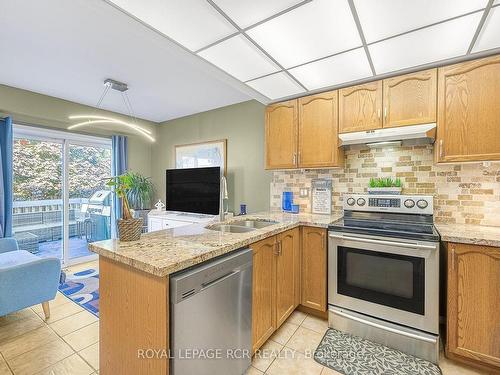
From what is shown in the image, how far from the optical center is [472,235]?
64.9 inches

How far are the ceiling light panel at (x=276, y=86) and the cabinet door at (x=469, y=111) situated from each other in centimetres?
125

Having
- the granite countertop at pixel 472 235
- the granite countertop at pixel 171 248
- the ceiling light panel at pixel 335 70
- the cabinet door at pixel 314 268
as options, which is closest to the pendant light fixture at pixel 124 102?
the granite countertop at pixel 171 248

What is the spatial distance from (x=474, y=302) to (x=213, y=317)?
5.75ft

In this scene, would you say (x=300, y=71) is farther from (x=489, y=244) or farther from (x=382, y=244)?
(x=489, y=244)

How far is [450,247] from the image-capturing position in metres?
1.66

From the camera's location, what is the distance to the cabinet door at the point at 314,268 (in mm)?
2188

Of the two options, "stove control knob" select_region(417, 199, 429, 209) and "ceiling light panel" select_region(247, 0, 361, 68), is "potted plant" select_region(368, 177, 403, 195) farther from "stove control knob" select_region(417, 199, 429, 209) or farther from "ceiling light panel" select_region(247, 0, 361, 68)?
"ceiling light panel" select_region(247, 0, 361, 68)

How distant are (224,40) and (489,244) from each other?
2.26 metres

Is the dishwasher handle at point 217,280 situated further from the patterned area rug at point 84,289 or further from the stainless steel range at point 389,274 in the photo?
the patterned area rug at point 84,289

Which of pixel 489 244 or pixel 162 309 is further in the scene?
pixel 489 244

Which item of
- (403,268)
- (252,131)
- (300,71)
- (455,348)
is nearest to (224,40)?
(300,71)

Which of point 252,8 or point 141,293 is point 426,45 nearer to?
point 252,8

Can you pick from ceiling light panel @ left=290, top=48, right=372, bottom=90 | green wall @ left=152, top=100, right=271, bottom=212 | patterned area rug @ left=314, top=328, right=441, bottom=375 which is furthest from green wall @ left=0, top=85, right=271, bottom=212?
patterned area rug @ left=314, top=328, right=441, bottom=375

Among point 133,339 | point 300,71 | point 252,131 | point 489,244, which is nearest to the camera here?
point 133,339
